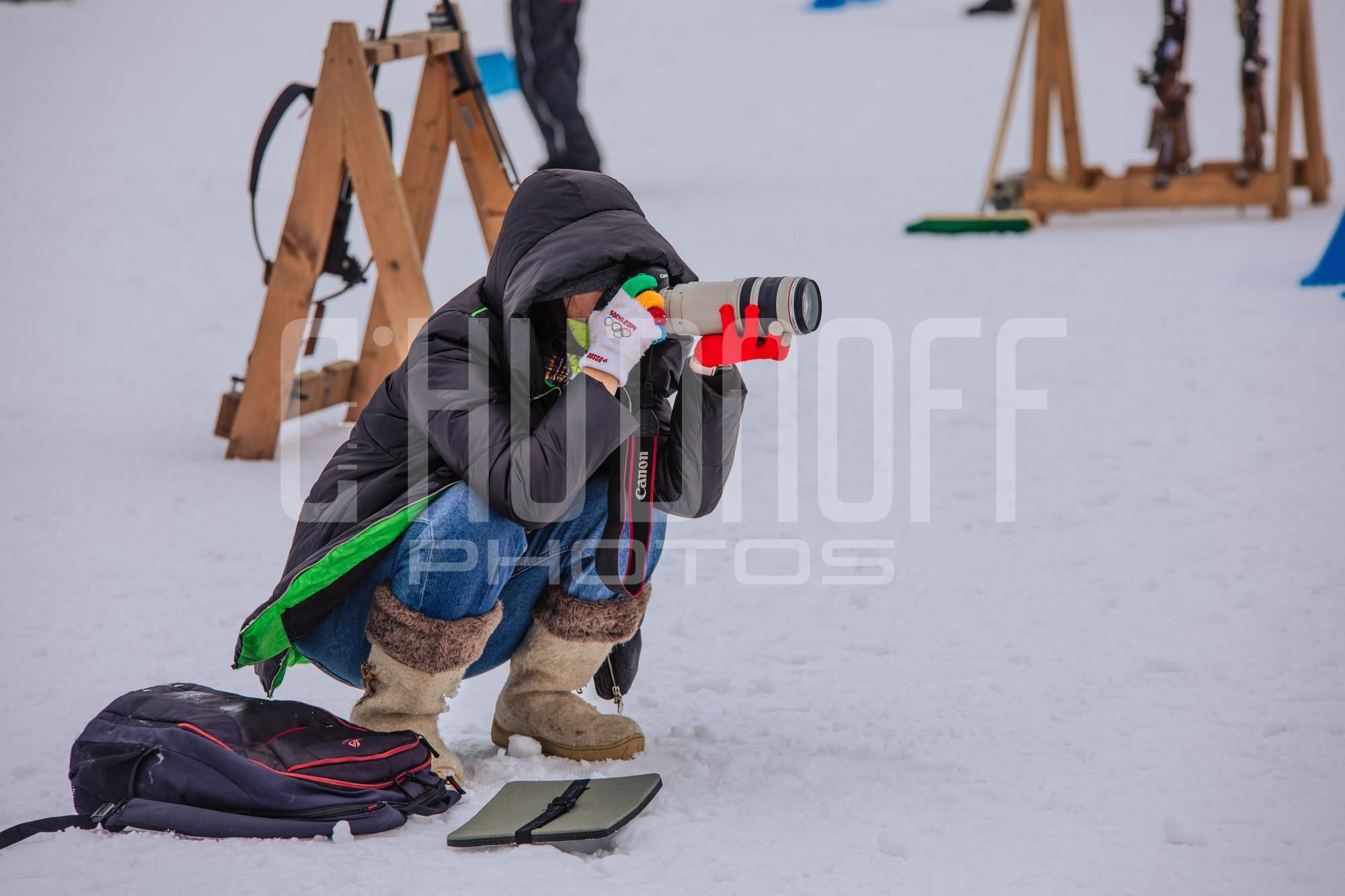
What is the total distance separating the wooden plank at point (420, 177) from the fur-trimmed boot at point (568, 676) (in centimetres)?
142

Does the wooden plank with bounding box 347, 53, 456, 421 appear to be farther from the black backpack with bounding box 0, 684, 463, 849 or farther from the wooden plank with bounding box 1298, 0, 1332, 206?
the wooden plank with bounding box 1298, 0, 1332, 206

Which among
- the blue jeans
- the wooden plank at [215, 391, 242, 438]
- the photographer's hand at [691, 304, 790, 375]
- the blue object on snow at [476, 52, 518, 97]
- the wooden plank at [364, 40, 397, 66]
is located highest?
the blue object on snow at [476, 52, 518, 97]

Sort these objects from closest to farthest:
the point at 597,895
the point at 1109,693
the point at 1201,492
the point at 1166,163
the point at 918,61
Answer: the point at 597,895
the point at 1109,693
the point at 1201,492
the point at 1166,163
the point at 918,61

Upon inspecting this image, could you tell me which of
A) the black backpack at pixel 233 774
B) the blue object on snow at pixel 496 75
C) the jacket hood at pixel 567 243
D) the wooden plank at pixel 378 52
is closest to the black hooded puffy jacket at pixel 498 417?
the jacket hood at pixel 567 243

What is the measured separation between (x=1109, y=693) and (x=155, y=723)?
4.22 ft

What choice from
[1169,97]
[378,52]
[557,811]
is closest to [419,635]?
[557,811]

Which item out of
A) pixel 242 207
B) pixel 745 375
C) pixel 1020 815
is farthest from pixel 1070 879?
pixel 242 207

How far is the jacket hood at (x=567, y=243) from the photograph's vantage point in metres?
1.58

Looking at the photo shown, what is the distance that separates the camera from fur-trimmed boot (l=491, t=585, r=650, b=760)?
68.2 inches

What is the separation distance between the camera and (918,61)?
947 centimetres

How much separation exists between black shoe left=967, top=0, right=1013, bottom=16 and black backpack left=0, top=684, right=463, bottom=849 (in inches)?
411

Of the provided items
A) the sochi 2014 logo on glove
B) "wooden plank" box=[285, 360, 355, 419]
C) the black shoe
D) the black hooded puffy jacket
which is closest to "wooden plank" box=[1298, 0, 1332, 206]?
"wooden plank" box=[285, 360, 355, 419]

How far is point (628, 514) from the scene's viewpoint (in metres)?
1.71

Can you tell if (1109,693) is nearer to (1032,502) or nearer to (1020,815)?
(1020,815)
